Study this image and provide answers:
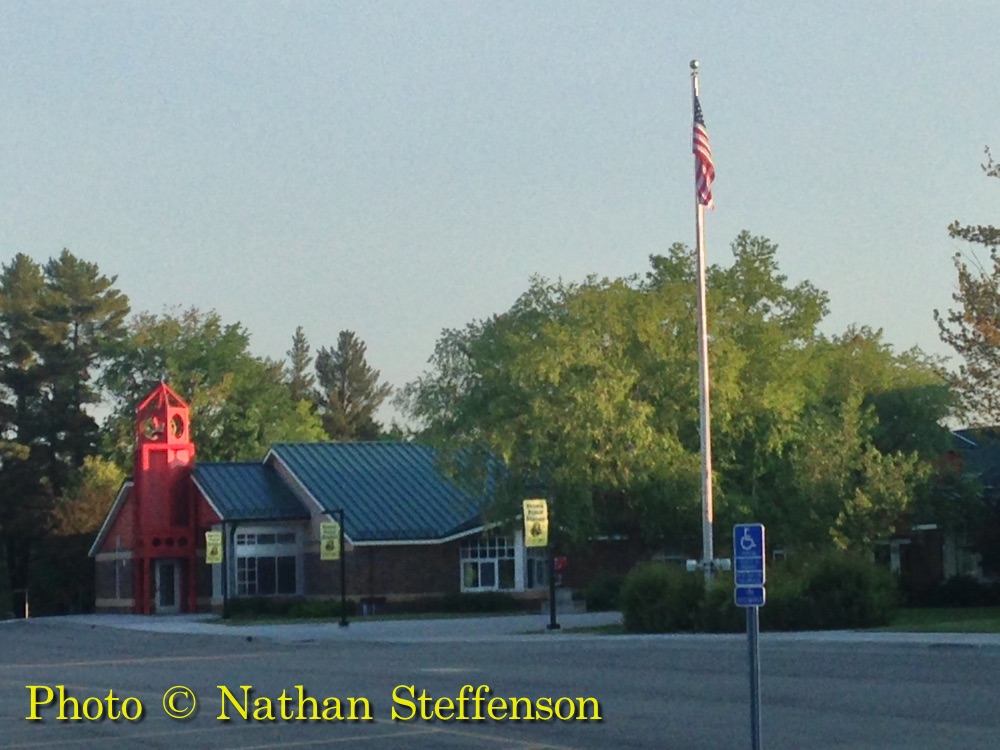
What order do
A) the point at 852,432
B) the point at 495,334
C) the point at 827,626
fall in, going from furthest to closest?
the point at 495,334
the point at 852,432
the point at 827,626

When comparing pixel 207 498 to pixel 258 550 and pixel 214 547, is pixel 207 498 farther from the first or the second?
pixel 214 547

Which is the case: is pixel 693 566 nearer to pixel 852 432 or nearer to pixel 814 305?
pixel 852 432

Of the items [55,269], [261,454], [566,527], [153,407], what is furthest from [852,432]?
[55,269]

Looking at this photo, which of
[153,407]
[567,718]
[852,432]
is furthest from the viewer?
[153,407]

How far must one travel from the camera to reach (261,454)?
9062cm

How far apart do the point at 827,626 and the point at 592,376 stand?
12609 millimetres

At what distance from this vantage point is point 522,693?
21.0 m

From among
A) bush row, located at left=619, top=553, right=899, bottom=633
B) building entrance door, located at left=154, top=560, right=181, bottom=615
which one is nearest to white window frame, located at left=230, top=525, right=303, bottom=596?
building entrance door, located at left=154, top=560, right=181, bottom=615

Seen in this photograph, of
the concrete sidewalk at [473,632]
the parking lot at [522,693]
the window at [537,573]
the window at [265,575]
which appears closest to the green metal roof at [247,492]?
the window at [265,575]

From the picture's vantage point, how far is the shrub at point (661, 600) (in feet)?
115

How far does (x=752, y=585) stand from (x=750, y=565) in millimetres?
209

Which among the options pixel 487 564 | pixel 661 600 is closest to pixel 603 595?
pixel 487 564

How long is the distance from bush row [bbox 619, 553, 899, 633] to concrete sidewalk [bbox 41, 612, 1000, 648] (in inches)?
40.5

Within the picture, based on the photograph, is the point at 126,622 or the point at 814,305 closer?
the point at 814,305
